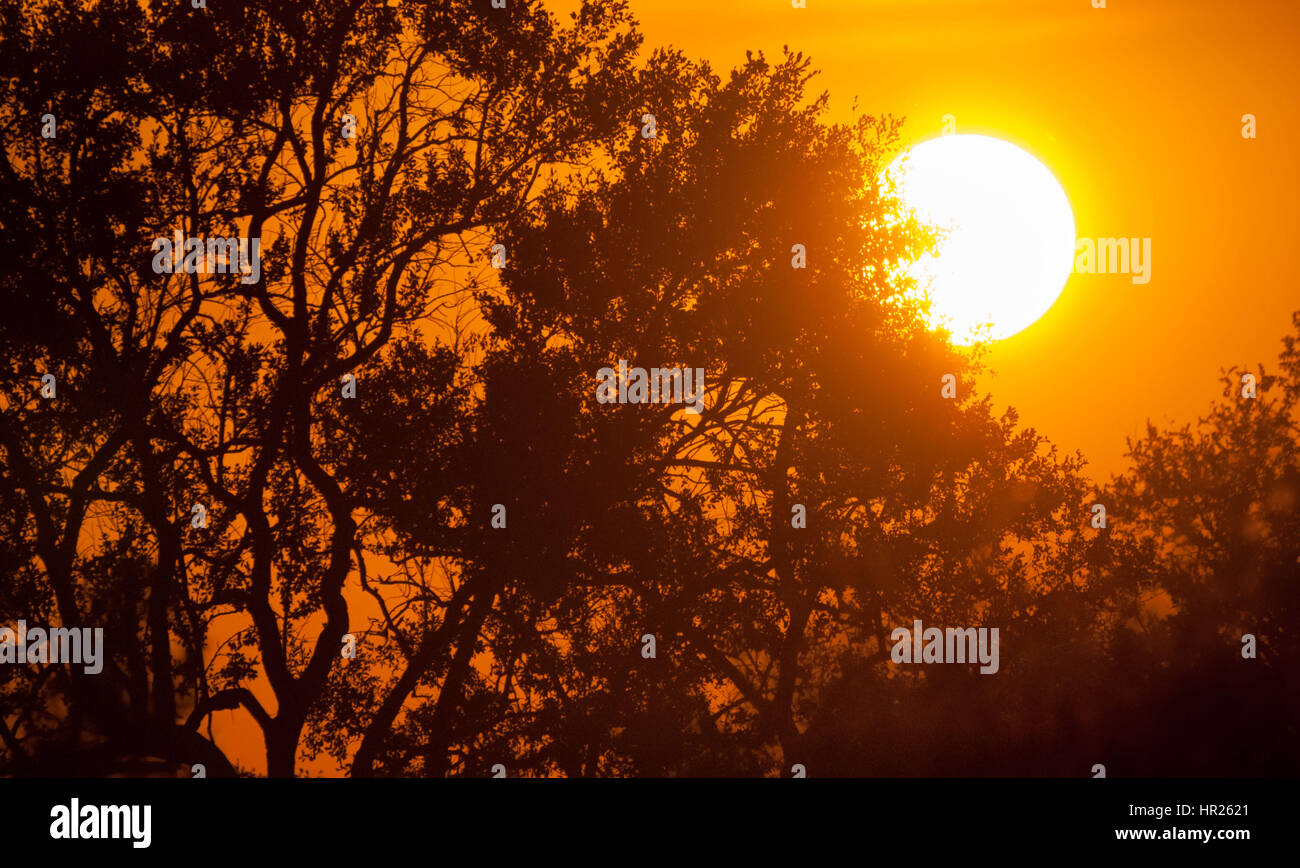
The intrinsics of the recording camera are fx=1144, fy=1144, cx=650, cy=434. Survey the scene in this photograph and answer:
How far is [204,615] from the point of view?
1873 centimetres

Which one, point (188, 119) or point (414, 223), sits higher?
point (188, 119)

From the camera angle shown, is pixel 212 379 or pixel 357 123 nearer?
pixel 212 379

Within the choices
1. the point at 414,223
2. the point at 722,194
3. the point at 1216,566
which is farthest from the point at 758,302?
the point at 1216,566

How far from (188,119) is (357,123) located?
277cm

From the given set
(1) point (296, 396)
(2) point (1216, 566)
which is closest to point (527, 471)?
(1) point (296, 396)

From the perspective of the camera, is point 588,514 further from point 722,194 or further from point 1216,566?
point 1216,566

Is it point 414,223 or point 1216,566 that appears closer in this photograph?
point 414,223

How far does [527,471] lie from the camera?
59.9 ft
